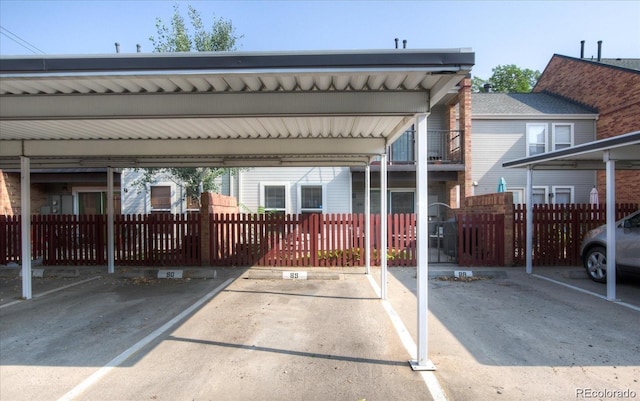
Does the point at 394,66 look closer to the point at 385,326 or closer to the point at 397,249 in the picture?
the point at 385,326

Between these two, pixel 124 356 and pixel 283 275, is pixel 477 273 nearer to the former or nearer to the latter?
pixel 283 275

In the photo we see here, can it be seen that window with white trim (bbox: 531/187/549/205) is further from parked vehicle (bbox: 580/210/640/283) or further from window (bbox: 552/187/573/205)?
parked vehicle (bbox: 580/210/640/283)

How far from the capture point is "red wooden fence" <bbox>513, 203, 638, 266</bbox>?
988 cm

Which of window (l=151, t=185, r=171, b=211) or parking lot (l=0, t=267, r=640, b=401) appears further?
window (l=151, t=185, r=171, b=211)

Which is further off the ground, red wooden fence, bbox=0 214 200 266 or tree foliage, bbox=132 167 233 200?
tree foliage, bbox=132 167 233 200

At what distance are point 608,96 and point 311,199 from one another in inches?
506

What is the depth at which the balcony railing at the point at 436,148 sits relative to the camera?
47.3ft

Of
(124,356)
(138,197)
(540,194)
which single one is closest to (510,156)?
(540,194)

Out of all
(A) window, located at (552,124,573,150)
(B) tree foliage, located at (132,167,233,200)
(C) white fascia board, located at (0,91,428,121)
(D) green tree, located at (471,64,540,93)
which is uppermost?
(D) green tree, located at (471,64,540,93)

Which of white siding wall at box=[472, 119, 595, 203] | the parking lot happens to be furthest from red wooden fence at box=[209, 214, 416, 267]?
white siding wall at box=[472, 119, 595, 203]

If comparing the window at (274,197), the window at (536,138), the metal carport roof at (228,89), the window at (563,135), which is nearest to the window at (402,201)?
the window at (274,197)

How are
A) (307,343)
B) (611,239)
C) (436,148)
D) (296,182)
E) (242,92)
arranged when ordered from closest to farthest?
(242,92) < (307,343) < (611,239) < (296,182) < (436,148)

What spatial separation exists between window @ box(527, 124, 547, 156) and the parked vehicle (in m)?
8.49

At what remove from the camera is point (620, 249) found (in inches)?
286
